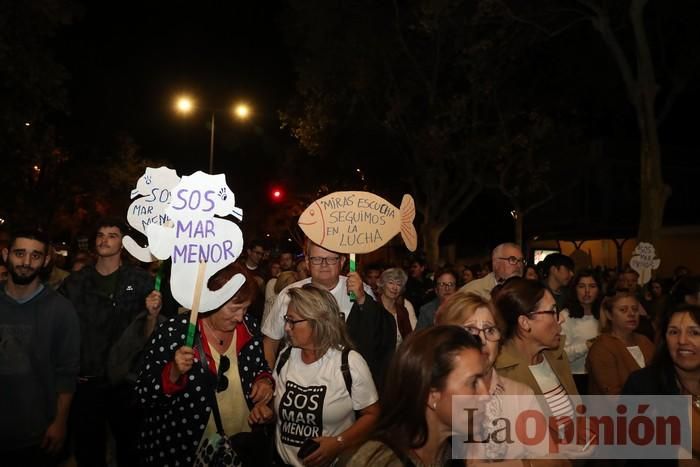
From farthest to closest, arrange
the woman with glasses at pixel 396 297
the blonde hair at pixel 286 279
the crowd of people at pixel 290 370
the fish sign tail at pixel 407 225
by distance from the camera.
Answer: the blonde hair at pixel 286 279 → the woman with glasses at pixel 396 297 → the fish sign tail at pixel 407 225 → the crowd of people at pixel 290 370

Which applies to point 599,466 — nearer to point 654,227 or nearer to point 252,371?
point 252,371

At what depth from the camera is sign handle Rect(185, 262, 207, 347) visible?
4104mm

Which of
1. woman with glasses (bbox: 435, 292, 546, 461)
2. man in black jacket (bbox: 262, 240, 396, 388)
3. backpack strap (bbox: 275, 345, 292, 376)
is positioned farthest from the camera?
man in black jacket (bbox: 262, 240, 396, 388)

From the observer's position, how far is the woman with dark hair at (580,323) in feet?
23.2

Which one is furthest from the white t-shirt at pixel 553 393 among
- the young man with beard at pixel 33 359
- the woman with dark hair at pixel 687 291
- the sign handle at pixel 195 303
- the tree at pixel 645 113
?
the tree at pixel 645 113

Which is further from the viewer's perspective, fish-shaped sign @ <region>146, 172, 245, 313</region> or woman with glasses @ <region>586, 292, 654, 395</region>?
woman with glasses @ <region>586, 292, 654, 395</region>

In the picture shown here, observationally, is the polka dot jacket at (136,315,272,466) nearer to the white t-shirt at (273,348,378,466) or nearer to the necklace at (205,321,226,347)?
the necklace at (205,321,226,347)

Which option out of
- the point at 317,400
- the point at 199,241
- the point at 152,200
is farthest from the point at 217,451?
the point at 152,200

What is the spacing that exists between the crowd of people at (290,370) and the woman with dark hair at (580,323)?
115 cm

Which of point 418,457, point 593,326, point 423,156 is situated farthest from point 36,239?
point 423,156

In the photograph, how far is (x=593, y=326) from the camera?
7285 millimetres

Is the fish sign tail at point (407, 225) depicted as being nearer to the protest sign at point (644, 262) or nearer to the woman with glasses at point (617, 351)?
the woman with glasses at point (617, 351)

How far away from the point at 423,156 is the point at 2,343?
2062cm

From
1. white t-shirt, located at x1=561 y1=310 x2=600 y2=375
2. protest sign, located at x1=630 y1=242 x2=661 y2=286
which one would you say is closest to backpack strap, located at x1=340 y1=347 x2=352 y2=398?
white t-shirt, located at x1=561 y1=310 x2=600 y2=375
